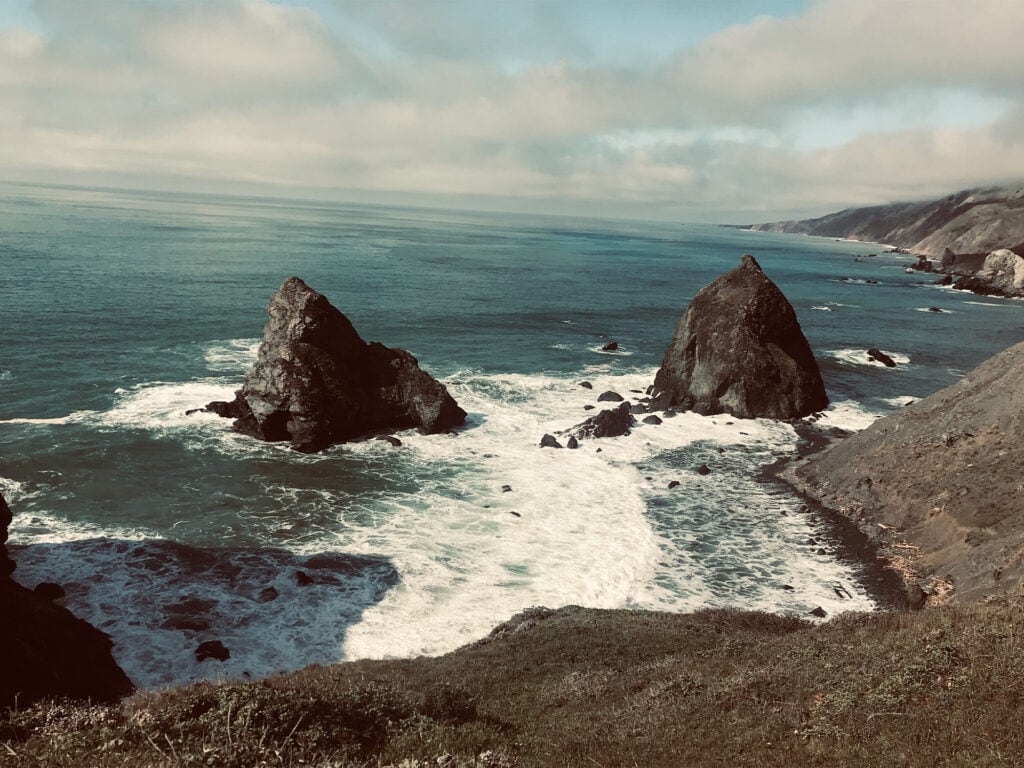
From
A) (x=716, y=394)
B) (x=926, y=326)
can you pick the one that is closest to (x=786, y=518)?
(x=716, y=394)

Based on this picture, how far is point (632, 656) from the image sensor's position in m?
19.4

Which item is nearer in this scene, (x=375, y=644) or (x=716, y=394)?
(x=375, y=644)

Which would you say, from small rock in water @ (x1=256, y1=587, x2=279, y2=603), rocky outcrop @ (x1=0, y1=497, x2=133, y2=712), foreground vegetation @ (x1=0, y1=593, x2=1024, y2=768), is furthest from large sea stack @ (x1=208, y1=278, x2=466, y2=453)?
foreground vegetation @ (x1=0, y1=593, x2=1024, y2=768)

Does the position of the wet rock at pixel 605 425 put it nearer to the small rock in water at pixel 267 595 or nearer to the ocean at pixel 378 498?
the ocean at pixel 378 498

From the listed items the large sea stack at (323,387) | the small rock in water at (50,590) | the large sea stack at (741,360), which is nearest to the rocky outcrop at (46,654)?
the small rock in water at (50,590)

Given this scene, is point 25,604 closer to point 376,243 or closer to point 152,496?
point 152,496

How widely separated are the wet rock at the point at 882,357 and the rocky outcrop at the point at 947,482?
30.2 m

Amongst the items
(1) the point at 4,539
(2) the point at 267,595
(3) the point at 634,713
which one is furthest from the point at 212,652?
(3) the point at 634,713

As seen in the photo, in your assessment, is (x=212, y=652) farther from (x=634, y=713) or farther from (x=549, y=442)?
(x=549, y=442)

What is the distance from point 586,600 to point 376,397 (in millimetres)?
24961

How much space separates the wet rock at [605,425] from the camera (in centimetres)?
4572

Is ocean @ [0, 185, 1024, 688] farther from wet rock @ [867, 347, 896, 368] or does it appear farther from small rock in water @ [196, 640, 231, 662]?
wet rock @ [867, 347, 896, 368]

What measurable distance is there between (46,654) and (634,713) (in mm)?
16724

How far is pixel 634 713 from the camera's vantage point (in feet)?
45.8
